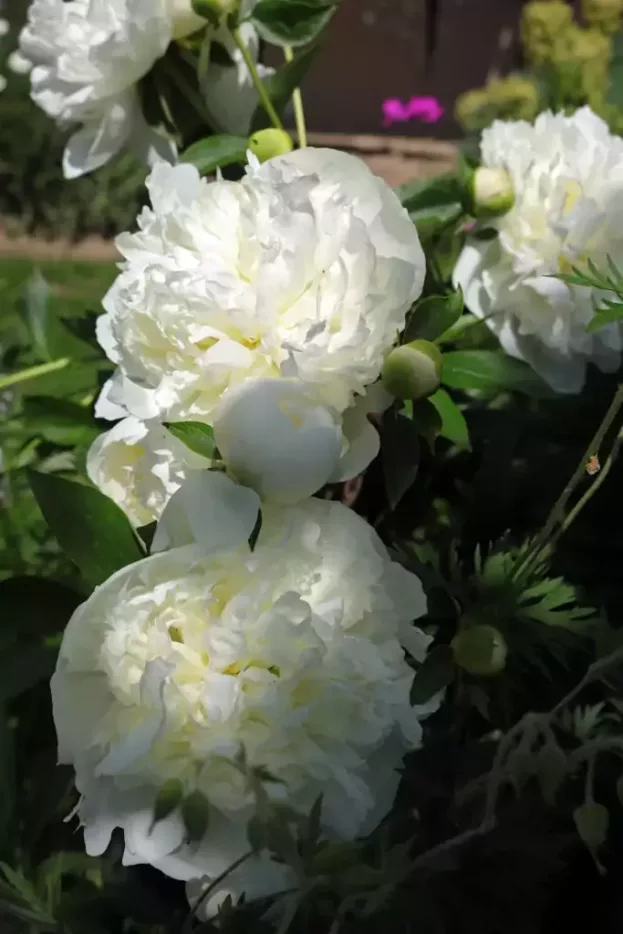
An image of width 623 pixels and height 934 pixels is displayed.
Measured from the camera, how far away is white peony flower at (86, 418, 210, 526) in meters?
0.28

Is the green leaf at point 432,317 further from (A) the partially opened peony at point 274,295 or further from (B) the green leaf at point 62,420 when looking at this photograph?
(B) the green leaf at point 62,420

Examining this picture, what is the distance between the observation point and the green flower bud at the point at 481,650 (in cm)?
29

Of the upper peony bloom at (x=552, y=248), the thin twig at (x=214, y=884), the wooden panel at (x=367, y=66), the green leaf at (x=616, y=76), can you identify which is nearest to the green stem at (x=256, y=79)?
the upper peony bloom at (x=552, y=248)

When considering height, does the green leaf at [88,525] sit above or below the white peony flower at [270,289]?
below

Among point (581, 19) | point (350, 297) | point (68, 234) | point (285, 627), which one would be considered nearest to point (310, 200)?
point (350, 297)

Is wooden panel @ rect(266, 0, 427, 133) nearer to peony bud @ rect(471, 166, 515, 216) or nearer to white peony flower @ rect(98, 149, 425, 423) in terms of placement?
peony bud @ rect(471, 166, 515, 216)

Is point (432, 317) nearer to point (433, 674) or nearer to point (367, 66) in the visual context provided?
point (433, 674)

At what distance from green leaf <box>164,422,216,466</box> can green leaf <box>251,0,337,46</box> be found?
22cm

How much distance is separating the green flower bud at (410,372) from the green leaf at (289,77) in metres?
0.18

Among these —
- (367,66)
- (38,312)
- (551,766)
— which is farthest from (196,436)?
(367,66)

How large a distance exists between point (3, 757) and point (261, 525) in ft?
0.48

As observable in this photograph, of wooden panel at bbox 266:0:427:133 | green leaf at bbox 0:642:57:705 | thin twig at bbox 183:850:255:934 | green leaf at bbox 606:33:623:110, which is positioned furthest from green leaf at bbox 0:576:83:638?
wooden panel at bbox 266:0:427:133

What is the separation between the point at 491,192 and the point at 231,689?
25 cm

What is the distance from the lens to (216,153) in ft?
1.28
